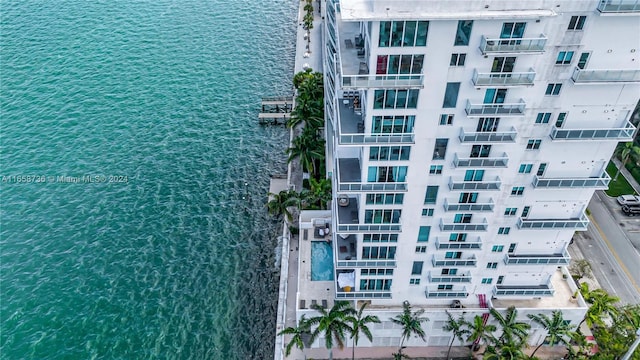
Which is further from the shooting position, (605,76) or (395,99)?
(395,99)

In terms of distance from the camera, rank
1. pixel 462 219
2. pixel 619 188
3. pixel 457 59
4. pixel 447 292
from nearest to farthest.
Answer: pixel 457 59, pixel 462 219, pixel 447 292, pixel 619 188

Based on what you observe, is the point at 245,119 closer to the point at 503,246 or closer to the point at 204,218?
the point at 204,218

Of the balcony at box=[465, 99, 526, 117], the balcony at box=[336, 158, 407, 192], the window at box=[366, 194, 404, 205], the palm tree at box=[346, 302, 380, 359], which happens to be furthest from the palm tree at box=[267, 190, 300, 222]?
the balcony at box=[465, 99, 526, 117]

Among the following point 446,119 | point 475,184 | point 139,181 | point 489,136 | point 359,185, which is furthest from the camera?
point 139,181

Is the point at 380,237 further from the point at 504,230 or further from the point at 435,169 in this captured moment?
the point at 504,230

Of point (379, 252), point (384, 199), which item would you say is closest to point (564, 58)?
point (384, 199)

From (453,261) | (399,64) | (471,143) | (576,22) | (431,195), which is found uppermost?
(576,22)

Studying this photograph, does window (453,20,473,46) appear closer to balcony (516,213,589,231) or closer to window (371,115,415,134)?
window (371,115,415,134)
